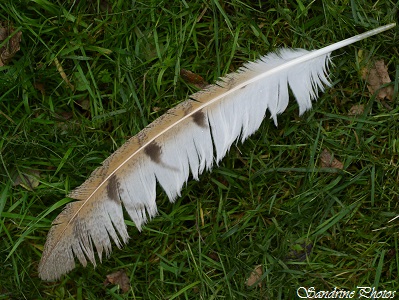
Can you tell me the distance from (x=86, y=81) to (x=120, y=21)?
0.37 meters

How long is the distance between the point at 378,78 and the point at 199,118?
1.02 metres

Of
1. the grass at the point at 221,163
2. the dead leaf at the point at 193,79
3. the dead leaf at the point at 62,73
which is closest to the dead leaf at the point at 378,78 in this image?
the grass at the point at 221,163

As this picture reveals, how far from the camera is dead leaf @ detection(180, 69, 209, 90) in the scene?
2.73m

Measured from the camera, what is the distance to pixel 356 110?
107 inches

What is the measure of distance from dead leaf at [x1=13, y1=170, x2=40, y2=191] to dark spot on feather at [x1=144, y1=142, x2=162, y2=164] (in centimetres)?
71

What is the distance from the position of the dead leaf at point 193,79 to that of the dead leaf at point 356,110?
2.57 ft

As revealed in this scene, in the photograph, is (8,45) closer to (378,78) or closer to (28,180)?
(28,180)

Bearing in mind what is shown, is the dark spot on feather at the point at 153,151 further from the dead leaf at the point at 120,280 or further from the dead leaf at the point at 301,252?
the dead leaf at the point at 301,252

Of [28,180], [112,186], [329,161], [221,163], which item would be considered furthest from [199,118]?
[28,180]

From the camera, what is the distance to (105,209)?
7.82 ft

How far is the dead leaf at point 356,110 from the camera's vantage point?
271 centimetres

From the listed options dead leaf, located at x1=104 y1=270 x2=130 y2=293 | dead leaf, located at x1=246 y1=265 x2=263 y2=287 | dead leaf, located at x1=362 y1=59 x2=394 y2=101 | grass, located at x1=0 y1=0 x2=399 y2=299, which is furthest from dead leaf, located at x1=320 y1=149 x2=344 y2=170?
dead leaf, located at x1=104 y1=270 x2=130 y2=293

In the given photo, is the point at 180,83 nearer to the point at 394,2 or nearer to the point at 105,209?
the point at 105,209

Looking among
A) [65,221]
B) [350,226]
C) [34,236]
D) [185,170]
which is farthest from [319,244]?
[34,236]
